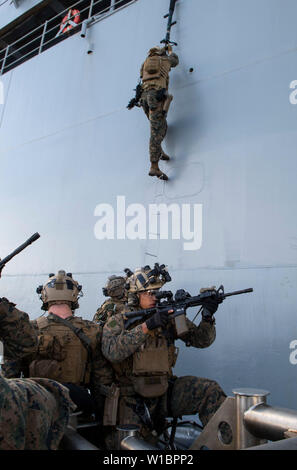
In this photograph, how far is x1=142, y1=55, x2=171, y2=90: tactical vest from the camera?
3762 millimetres

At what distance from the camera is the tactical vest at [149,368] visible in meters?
2.48

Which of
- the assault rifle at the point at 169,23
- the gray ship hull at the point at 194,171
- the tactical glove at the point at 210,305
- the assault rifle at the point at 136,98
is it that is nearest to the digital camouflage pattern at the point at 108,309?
the gray ship hull at the point at 194,171

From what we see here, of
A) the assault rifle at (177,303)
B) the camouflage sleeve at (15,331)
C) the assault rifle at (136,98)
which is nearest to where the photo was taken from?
the camouflage sleeve at (15,331)

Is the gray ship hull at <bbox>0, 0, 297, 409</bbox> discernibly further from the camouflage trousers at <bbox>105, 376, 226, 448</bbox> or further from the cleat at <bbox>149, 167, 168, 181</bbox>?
the camouflage trousers at <bbox>105, 376, 226, 448</bbox>

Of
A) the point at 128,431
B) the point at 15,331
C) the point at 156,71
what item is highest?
the point at 156,71

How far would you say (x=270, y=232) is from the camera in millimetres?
2979

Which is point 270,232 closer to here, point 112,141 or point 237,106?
point 237,106

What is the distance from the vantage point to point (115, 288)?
Answer: 3775mm

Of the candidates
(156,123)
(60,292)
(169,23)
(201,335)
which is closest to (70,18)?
(169,23)

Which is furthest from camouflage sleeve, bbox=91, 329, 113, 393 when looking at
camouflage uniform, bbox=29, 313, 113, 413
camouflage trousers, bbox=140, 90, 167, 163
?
camouflage trousers, bbox=140, 90, 167, 163

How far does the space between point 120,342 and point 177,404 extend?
0.56 m

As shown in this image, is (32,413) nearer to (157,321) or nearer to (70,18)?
(157,321)

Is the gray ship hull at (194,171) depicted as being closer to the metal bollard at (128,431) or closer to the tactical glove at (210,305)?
the tactical glove at (210,305)

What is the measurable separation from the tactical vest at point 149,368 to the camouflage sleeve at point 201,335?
0.90 feet
